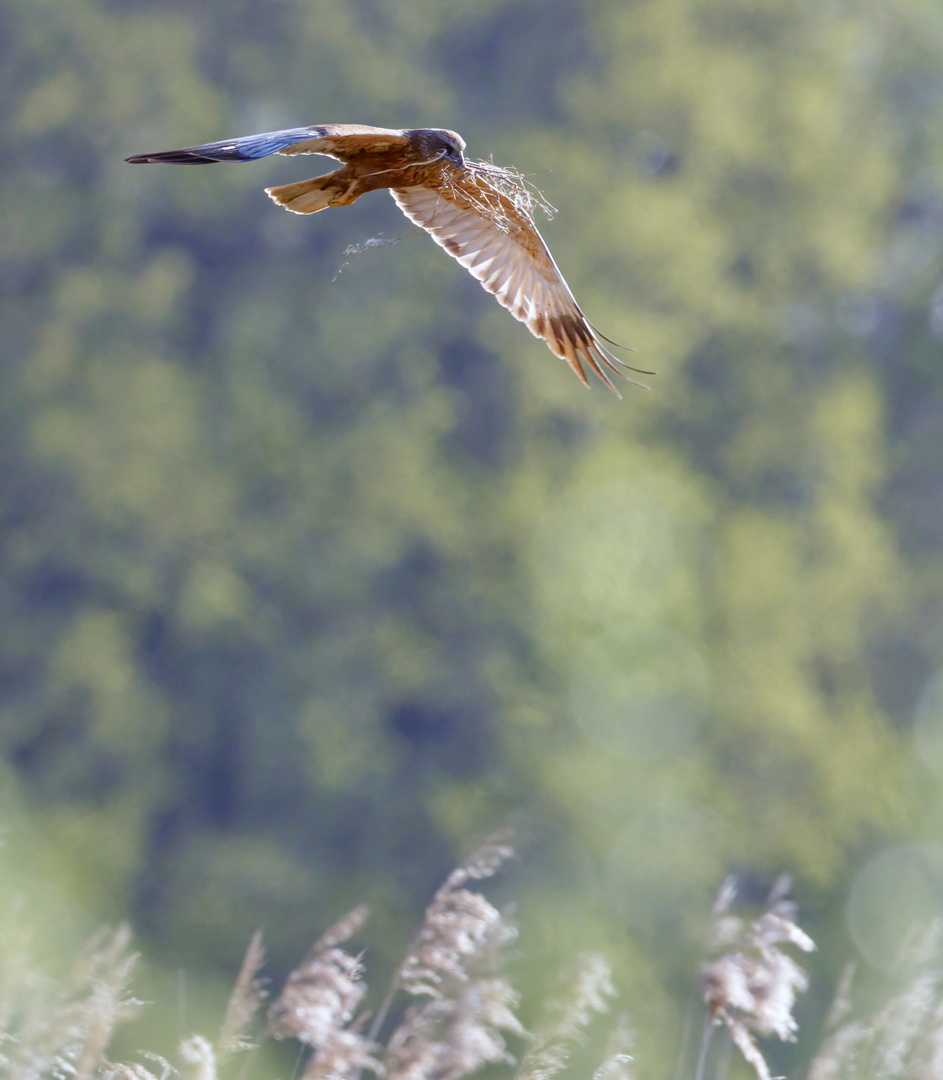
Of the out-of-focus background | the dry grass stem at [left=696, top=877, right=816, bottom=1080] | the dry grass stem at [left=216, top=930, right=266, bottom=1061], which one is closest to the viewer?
the dry grass stem at [left=216, top=930, right=266, bottom=1061]

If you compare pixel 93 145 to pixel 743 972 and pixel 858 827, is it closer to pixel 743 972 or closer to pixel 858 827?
pixel 858 827

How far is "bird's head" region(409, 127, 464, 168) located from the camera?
8.40 feet

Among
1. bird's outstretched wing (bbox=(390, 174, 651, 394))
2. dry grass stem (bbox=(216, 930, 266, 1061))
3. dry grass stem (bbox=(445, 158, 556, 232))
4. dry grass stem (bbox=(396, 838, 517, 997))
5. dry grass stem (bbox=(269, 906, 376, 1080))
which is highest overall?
bird's outstretched wing (bbox=(390, 174, 651, 394))

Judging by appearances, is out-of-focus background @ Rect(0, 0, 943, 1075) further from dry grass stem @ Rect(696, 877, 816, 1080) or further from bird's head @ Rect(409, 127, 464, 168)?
bird's head @ Rect(409, 127, 464, 168)

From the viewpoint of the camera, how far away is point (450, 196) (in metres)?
2.94

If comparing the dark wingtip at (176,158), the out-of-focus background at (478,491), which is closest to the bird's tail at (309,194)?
the dark wingtip at (176,158)

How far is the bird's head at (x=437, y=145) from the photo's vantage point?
2.56 m

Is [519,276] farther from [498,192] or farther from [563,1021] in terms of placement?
[563,1021]

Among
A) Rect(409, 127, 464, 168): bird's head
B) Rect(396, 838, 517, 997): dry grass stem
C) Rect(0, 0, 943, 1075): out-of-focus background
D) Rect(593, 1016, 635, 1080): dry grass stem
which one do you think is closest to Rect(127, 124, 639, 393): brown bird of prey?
Rect(409, 127, 464, 168): bird's head

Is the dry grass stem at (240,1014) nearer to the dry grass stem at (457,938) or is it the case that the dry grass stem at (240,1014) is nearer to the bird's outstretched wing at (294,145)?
the dry grass stem at (457,938)

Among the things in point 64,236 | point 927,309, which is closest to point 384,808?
point 64,236

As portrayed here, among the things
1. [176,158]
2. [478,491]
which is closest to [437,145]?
[176,158]

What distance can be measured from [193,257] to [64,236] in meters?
1.09

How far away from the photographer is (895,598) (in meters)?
11.9
